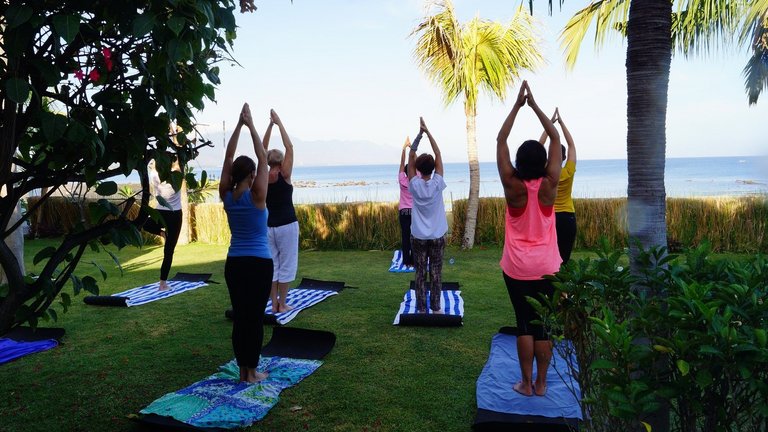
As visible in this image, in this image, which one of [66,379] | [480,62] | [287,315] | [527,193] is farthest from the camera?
[480,62]

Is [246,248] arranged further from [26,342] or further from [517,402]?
[26,342]

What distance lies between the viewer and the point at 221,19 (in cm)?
247

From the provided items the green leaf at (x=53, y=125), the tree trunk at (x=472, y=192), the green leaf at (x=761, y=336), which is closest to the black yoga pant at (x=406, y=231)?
the tree trunk at (x=472, y=192)

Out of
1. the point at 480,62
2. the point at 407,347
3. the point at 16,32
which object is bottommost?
the point at 407,347

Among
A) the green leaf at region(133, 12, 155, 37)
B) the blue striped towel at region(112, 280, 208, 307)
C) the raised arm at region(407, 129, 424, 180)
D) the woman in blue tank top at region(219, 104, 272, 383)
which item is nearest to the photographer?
the green leaf at region(133, 12, 155, 37)

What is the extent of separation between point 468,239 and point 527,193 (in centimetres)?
819

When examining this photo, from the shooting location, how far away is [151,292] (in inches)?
323

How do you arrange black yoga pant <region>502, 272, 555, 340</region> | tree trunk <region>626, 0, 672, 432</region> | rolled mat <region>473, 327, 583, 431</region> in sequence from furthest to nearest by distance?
1. black yoga pant <region>502, 272, 555, 340</region>
2. rolled mat <region>473, 327, 583, 431</region>
3. tree trunk <region>626, 0, 672, 432</region>

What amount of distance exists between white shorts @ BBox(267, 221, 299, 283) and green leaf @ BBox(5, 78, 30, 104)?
14.2ft

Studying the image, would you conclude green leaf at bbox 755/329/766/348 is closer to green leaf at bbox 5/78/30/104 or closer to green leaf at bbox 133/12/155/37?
green leaf at bbox 133/12/155/37

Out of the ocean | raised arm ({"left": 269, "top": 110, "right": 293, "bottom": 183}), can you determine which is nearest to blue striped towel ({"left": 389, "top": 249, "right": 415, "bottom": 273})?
the ocean

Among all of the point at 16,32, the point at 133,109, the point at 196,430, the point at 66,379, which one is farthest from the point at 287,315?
the point at 16,32

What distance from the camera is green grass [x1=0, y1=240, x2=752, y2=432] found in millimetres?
3963

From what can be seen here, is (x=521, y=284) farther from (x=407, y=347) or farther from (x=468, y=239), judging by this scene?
(x=468, y=239)
